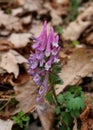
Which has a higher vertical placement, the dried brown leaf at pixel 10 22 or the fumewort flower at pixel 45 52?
the dried brown leaf at pixel 10 22

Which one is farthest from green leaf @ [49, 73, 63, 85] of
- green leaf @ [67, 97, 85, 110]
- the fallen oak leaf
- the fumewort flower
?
the fallen oak leaf

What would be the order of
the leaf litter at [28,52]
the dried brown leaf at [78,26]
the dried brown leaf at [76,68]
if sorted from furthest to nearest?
the dried brown leaf at [78,26]
the dried brown leaf at [76,68]
the leaf litter at [28,52]

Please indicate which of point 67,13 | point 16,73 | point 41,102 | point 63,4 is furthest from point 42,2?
point 41,102

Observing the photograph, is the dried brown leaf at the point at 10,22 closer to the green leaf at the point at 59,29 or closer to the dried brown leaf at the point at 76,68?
the green leaf at the point at 59,29

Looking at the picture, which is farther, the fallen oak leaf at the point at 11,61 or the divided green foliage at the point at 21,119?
the fallen oak leaf at the point at 11,61

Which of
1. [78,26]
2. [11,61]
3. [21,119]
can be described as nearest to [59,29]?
[78,26]

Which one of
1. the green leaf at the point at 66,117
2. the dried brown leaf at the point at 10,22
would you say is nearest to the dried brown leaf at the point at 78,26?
the dried brown leaf at the point at 10,22

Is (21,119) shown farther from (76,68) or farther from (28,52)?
(28,52)

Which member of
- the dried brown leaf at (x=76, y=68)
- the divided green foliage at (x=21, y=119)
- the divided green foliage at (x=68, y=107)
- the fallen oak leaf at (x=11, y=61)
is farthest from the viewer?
the fallen oak leaf at (x=11, y=61)

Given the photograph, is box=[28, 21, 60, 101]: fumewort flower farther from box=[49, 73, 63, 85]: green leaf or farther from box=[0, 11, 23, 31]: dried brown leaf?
box=[0, 11, 23, 31]: dried brown leaf
